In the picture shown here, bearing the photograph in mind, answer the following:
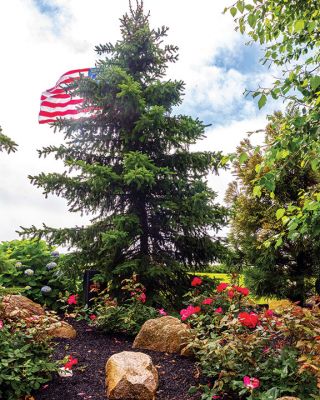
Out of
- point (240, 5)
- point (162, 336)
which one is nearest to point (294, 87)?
point (240, 5)

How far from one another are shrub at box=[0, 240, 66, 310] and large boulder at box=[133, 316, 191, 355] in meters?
2.80

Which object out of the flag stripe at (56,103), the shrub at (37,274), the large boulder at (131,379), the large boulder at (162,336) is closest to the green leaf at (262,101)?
the large boulder at (131,379)

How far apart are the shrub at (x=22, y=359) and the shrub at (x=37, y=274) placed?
10.9 feet

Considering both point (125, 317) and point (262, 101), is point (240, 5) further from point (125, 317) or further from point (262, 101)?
point (125, 317)

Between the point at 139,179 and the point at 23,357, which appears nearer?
the point at 23,357

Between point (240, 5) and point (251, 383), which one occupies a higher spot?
point (240, 5)

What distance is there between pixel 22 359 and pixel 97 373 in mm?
879

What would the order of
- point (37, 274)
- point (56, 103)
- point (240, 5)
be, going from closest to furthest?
1. point (240, 5)
2. point (37, 274)
3. point (56, 103)

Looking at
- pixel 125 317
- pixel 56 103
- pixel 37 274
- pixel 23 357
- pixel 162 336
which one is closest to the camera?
pixel 23 357

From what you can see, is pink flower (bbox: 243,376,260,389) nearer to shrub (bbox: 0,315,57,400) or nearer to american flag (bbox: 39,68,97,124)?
shrub (bbox: 0,315,57,400)

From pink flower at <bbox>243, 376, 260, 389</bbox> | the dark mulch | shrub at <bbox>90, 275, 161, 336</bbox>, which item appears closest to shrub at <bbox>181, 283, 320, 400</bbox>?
pink flower at <bbox>243, 376, 260, 389</bbox>

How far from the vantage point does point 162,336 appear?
5.22m

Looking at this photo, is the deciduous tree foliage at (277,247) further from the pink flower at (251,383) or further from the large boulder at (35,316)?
the pink flower at (251,383)

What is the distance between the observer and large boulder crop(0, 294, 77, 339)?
441 cm
